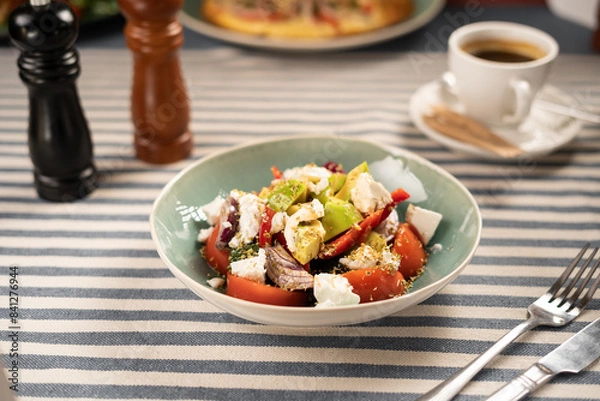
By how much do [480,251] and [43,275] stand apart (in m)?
0.83

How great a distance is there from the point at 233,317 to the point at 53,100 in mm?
597

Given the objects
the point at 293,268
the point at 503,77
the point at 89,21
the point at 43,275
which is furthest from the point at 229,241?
the point at 89,21

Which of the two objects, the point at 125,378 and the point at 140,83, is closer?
the point at 125,378

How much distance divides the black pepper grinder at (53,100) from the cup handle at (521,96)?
3.19 ft

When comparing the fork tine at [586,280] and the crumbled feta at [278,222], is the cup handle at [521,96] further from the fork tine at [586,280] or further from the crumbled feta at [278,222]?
the crumbled feta at [278,222]

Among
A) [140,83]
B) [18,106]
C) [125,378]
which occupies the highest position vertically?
[140,83]

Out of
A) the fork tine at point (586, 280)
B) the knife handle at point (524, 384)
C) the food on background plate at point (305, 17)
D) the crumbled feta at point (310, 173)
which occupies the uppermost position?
the crumbled feta at point (310, 173)

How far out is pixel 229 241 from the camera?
109 centimetres

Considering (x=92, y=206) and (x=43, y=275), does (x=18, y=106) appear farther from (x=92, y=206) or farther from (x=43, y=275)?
(x=43, y=275)

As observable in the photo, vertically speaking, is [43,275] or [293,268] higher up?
[293,268]

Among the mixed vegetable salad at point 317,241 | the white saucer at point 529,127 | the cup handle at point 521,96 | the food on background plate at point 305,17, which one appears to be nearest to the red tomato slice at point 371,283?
the mixed vegetable salad at point 317,241

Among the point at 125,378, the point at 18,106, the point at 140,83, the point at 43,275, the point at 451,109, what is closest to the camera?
the point at 125,378

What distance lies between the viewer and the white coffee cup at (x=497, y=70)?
60.2 inches

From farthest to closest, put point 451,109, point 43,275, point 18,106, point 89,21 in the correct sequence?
point 89,21 → point 18,106 → point 451,109 → point 43,275
